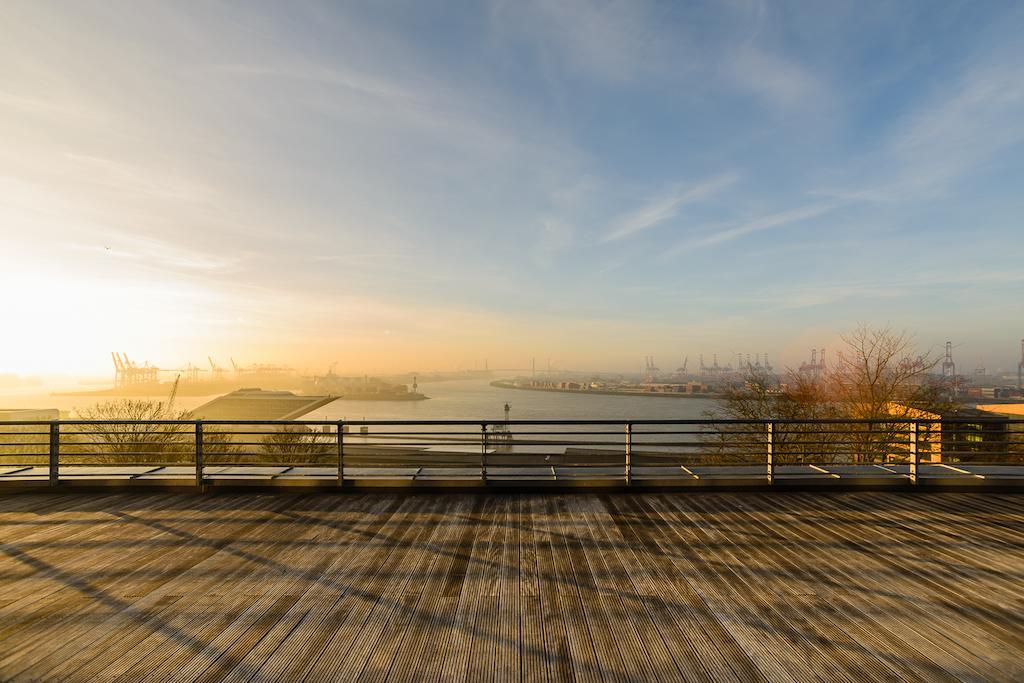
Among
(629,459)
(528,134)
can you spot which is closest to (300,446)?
(629,459)

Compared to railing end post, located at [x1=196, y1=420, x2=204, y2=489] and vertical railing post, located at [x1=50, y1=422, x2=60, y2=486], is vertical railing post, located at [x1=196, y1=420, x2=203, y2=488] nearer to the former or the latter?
railing end post, located at [x1=196, y1=420, x2=204, y2=489]

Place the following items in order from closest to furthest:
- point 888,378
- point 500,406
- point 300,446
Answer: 1. point 300,446
2. point 888,378
3. point 500,406

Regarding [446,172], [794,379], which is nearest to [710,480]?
[446,172]

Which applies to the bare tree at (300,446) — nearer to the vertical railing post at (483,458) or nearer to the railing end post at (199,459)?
the railing end post at (199,459)

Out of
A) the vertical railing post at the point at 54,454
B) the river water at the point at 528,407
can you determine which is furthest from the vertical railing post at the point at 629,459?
the river water at the point at 528,407

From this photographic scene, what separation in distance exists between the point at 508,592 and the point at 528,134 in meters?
11.6

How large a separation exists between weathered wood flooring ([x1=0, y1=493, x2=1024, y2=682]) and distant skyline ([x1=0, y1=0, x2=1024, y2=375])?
316 inches

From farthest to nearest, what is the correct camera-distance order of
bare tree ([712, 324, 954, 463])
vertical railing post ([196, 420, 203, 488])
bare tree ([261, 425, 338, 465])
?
bare tree ([712, 324, 954, 463]) → vertical railing post ([196, 420, 203, 488]) → bare tree ([261, 425, 338, 465])

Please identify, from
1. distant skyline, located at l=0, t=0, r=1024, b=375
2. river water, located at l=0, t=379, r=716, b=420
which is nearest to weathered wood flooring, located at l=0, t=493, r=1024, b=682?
distant skyline, located at l=0, t=0, r=1024, b=375

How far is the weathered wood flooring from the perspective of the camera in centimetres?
226

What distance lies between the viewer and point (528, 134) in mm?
11898

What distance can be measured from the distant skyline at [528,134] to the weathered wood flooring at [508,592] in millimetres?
8028

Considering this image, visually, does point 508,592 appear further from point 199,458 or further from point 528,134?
point 528,134

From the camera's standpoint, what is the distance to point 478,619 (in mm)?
2637
